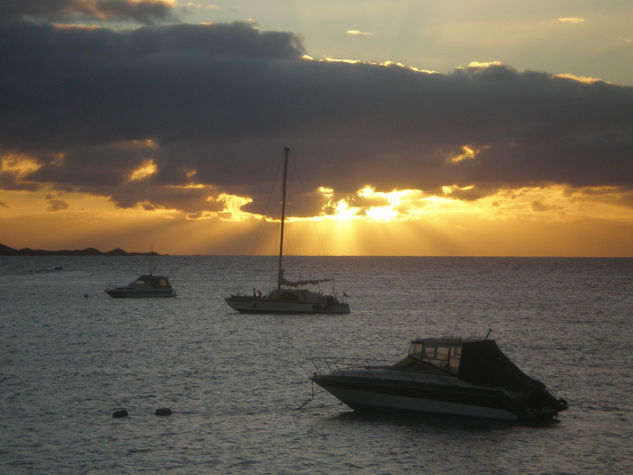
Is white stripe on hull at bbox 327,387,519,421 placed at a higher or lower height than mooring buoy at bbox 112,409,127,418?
higher

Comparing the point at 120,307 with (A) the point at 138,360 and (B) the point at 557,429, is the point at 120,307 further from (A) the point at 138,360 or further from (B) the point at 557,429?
(B) the point at 557,429

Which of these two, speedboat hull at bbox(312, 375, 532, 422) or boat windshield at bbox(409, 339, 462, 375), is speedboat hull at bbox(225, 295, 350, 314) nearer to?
speedboat hull at bbox(312, 375, 532, 422)

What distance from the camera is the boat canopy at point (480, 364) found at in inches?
1459

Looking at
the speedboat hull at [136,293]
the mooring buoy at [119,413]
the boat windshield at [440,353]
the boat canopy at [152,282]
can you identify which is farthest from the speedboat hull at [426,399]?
the boat canopy at [152,282]

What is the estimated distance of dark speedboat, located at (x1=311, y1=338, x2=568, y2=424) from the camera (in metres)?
36.7

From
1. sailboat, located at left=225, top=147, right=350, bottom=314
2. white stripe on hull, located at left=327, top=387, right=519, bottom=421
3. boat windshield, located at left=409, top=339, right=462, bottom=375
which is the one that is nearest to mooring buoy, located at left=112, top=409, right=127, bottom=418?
white stripe on hull, located at left=327, top=387, right=519, bottom=421

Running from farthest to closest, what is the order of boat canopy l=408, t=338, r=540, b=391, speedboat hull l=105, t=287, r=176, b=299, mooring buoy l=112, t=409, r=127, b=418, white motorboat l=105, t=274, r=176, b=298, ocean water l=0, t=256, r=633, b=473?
white motorboat l=105, t=274, r=176, b=298
speedboat hull l=105, t=287, r=176, b=299
mooring buoy l=112, t=409, r=127, b=418
boat canopy l=408, t=338, r=540, b=391
ocean water l=0, t=256, r=633, b=473

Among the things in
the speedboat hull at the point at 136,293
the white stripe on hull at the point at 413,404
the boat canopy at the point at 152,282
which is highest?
the boat canopy at the point at 152,282

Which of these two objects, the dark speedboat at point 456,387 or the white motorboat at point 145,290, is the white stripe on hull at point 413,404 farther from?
the white motorboat at point 145,290

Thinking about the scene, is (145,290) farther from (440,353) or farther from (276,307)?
(440,353)

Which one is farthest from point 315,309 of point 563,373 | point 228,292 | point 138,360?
point 228,292

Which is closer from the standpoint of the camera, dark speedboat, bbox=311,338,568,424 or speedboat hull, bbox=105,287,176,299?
dark speedboat, bbox=311,338,568,424

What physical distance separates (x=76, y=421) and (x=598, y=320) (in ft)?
245

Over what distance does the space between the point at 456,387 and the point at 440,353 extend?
2.20 meters
